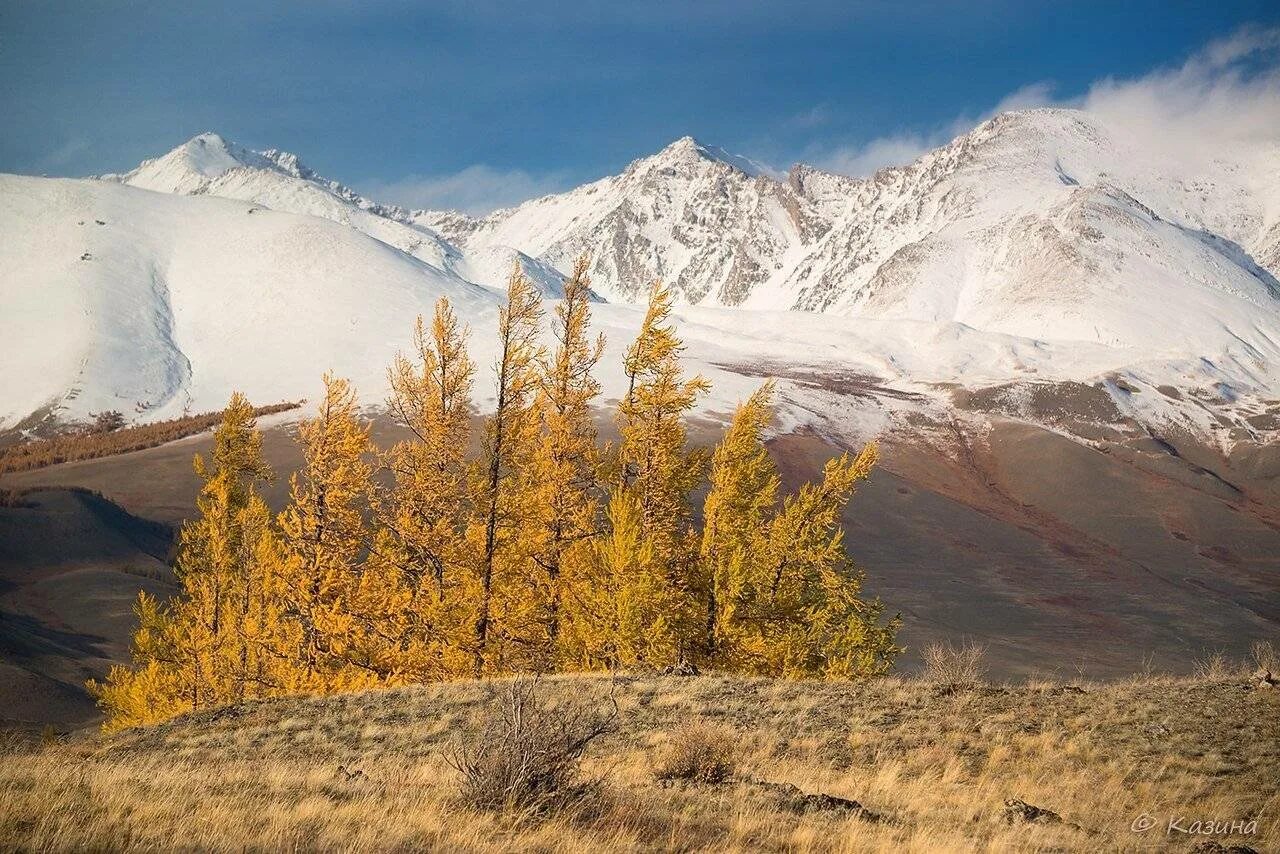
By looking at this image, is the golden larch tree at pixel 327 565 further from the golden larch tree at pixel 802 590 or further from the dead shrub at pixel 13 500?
the dead shrub at pixel 13 500

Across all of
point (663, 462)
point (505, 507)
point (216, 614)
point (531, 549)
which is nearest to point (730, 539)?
point (663, 462)

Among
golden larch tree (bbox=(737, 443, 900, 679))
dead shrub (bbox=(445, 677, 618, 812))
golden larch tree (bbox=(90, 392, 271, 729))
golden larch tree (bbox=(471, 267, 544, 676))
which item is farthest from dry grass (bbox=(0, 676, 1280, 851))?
golden larch tree (bbox=(90, 392, 271, 729))

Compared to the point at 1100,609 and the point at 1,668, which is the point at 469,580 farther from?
the point at 1100,609

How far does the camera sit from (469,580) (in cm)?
2461

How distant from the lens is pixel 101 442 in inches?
5027

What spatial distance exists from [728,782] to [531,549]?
47.5ft

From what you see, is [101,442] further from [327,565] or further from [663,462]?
[663,462]

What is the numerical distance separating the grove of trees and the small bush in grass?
10601mm

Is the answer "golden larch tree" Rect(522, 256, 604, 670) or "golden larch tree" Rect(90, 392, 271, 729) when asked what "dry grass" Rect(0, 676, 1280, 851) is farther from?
"golden larch tree" Rect(90, 392, 271, 729)

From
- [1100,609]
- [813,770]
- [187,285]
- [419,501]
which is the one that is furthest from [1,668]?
[187,285]

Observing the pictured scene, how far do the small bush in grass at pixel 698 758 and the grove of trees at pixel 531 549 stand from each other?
10.6 m

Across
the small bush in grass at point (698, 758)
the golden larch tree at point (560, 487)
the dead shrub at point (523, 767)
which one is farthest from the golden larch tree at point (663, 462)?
the dead shrub at point (523, 767)

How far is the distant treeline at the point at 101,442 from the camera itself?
11825cm

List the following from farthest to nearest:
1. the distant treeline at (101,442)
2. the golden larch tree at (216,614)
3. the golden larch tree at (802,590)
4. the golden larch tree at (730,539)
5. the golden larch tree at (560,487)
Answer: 1. the distant treeline at (101,442)
2. the golden larch tree at (216,614)
3. the golden larch tree at (802,590)
4. the golden larch tree at (560,487)
5. the golden larch tree at (730,539)
